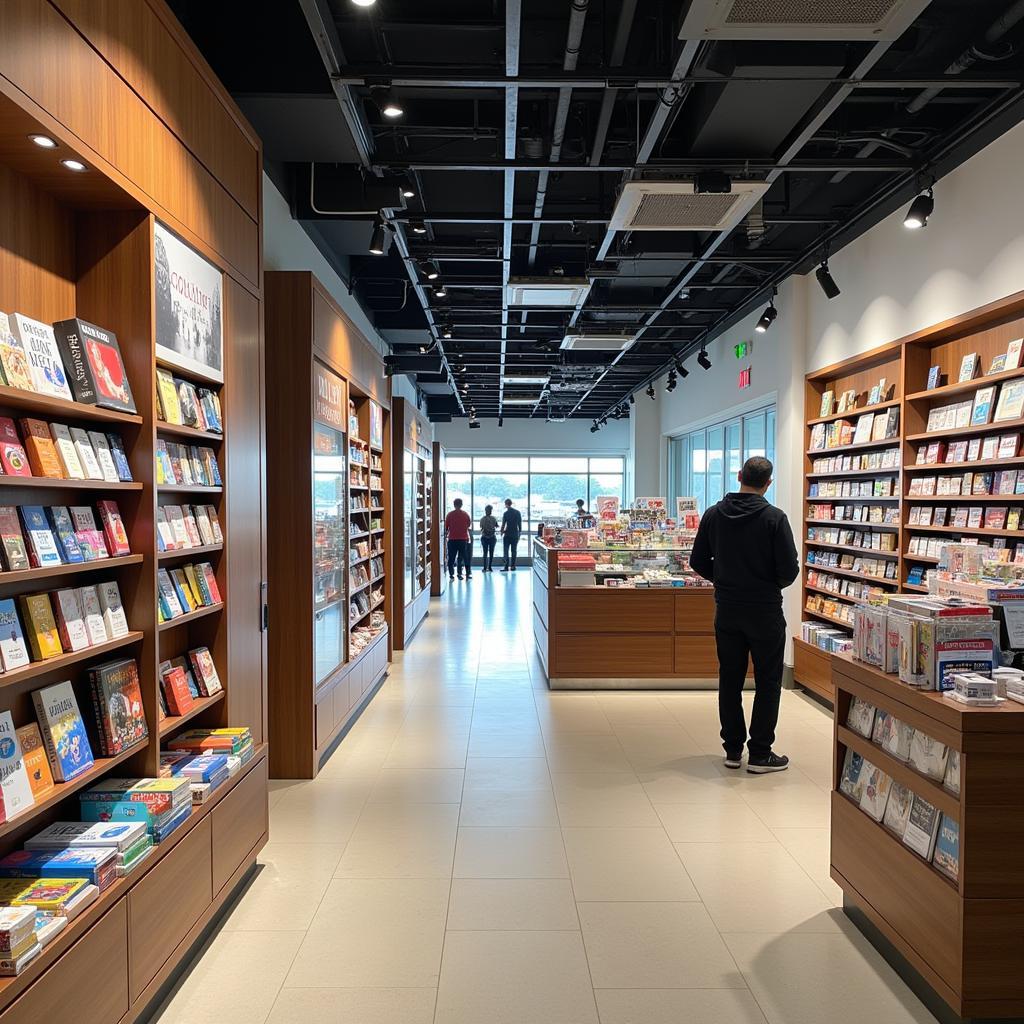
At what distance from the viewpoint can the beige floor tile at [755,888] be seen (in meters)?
3.26

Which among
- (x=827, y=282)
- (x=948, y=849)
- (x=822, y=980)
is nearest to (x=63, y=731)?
(x=822, y=980)

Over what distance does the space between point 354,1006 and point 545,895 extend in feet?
3.38

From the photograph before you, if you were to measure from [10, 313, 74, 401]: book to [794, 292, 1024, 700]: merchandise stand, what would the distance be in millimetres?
3732

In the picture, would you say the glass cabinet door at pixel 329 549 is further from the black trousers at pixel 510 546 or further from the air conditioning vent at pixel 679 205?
the black trousers at pixel 510 546

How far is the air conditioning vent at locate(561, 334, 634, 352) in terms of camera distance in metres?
9.52

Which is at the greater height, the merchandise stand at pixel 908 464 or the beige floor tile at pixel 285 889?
the merchandise stand at pixel 908 464

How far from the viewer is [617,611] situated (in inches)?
294

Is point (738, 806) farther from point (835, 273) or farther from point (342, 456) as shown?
point (835, 273)

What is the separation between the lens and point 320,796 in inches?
186

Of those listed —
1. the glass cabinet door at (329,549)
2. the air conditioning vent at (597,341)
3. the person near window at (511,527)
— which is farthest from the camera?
the person near window at (511,527)

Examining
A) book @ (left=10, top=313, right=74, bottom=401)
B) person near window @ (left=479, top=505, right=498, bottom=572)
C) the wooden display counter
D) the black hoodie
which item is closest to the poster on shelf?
book @ (left=10, top=313, right=74, bottom=401)

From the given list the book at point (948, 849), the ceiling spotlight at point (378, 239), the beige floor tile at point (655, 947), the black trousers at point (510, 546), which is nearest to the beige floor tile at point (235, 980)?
the beige floor tile at point (655, 947)

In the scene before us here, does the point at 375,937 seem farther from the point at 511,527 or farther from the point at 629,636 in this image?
the point at 511,527

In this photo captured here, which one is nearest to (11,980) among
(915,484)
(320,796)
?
(320,796)
